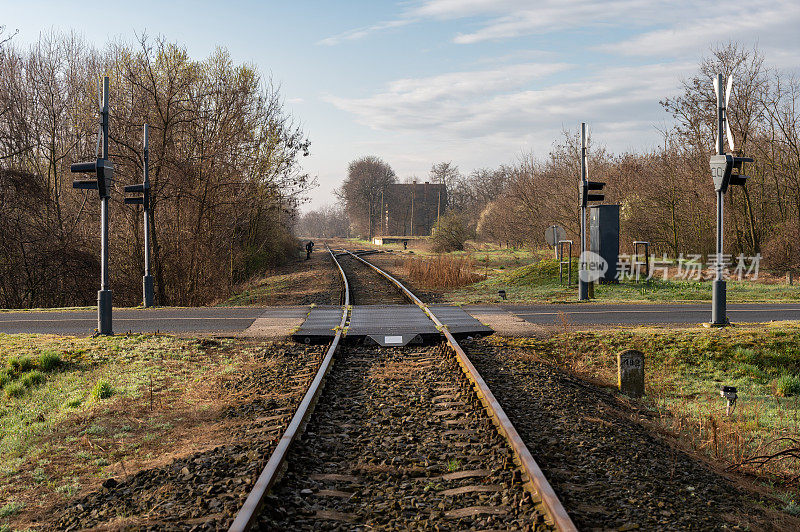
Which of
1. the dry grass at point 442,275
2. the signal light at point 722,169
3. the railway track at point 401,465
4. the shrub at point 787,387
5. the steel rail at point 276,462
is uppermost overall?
the signal light at point 722,169

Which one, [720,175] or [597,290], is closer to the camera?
[720,175]

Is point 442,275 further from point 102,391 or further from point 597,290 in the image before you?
point 102,391

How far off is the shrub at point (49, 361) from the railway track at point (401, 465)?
4.78 meters

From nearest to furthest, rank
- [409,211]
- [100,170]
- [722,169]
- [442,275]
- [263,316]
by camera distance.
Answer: [722,169] < [100,170] < [263,316] < [442,275] < [409,211]

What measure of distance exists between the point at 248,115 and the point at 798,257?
83.2 ft

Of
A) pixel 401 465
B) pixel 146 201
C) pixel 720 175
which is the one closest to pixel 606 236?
pixel 720 175

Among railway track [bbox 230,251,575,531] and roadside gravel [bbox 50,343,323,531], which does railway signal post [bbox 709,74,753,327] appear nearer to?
railway track [bbox 230,251,575,531]

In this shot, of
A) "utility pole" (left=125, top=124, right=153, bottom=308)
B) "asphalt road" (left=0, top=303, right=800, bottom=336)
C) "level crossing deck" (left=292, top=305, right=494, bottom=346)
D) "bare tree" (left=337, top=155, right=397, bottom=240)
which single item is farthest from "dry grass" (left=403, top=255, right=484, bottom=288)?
"bare tree" (left=337, top=155, right=397, bottom=240)

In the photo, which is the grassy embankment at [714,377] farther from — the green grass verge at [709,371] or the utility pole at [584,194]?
the utility pole at [584,194]

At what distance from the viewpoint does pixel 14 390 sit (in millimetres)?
9297

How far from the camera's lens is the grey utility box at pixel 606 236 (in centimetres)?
2128

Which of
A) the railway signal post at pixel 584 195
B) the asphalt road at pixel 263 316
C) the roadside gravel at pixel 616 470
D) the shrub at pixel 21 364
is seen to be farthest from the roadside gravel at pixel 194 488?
the railway signal post at pixel 584 195

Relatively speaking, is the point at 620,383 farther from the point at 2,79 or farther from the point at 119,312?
the point at 2,79

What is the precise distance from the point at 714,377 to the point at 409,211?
342 ft
